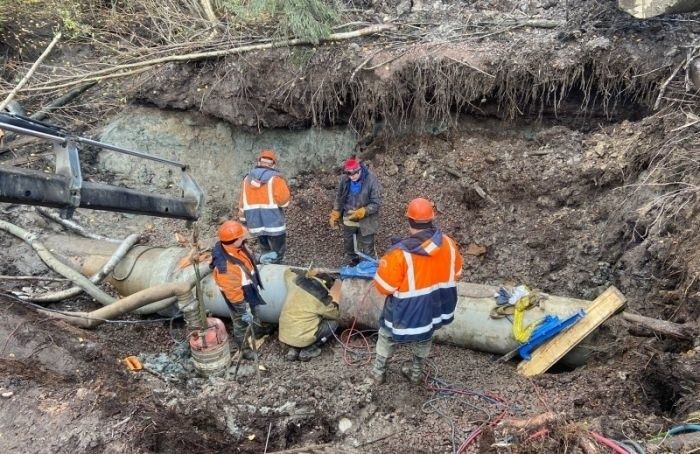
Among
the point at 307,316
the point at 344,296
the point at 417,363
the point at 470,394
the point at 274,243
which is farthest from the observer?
the point at 274,243

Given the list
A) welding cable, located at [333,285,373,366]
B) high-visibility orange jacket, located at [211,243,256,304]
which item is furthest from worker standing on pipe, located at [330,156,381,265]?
high-visibility orange jacket, located at [211,243,256,304]

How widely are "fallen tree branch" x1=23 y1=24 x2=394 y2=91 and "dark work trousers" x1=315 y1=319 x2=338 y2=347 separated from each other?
4.11m

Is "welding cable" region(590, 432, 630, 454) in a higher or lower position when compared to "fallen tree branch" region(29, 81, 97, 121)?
lower

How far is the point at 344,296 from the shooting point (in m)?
5.69

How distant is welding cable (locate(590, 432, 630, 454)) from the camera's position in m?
3.30

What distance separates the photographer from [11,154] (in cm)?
801

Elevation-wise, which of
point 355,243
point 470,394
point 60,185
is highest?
point 60,185

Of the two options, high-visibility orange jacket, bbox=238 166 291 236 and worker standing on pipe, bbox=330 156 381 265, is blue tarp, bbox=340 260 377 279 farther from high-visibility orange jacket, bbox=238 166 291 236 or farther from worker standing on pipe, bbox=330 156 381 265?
high-visibility orange jacket, bbox=238 166 291 236

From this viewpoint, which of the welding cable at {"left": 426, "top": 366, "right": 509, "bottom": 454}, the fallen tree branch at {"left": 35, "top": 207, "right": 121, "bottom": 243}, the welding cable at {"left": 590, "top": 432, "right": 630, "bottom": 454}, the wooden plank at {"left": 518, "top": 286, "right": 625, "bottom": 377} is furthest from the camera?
the fallen tree branch at {"left": 35, "top": 207, "right": 121, "bottom": 243}

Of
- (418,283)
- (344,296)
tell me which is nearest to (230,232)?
(344,296)

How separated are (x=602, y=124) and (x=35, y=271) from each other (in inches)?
293

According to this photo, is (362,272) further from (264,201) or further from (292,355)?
(264,201)

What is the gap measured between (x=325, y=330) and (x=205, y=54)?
15.1 ft

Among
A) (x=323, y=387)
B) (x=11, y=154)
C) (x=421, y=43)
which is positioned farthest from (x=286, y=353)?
(x=11, y=154)
